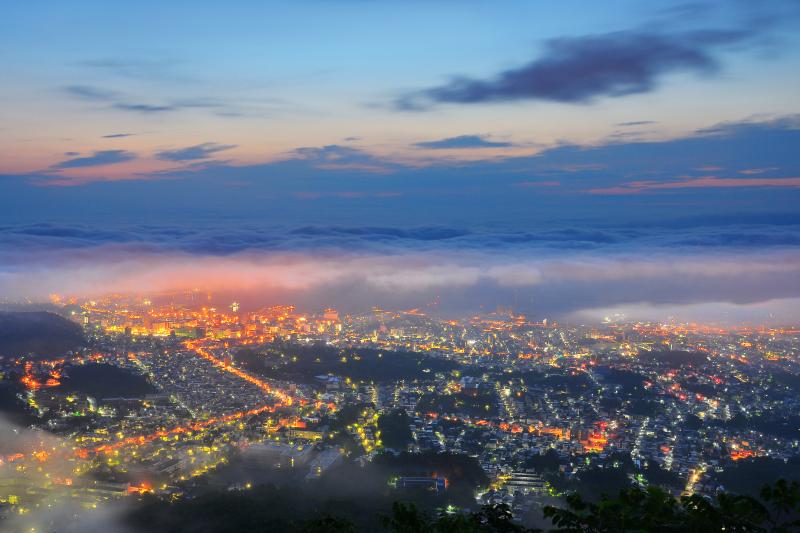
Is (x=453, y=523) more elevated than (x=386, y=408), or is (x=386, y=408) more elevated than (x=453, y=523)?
(x=453, y=523)

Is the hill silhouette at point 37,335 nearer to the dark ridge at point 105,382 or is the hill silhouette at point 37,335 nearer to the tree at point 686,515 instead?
the dark ridge at point 105,382

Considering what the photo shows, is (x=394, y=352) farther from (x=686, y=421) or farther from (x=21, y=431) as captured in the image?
(x=21, y=431)

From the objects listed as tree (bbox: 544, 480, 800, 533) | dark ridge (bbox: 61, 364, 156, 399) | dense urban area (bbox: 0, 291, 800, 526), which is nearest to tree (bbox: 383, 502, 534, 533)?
tree (bbox: 544, 480, 800, 533)

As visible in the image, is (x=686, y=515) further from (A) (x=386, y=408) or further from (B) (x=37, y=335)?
(B) (x=37, y=335)

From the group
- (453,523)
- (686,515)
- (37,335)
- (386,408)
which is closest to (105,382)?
(37,335)

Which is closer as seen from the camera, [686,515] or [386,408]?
[686,515]

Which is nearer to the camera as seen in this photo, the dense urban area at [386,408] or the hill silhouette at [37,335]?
the dense urban area at [386,408]

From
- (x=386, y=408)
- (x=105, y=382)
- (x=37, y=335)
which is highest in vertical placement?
(x=37, y=335)

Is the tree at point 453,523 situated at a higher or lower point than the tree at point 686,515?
lower

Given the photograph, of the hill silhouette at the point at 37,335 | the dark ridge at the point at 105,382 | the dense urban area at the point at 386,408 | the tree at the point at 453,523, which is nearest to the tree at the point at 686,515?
the tree at the point at 453,523
